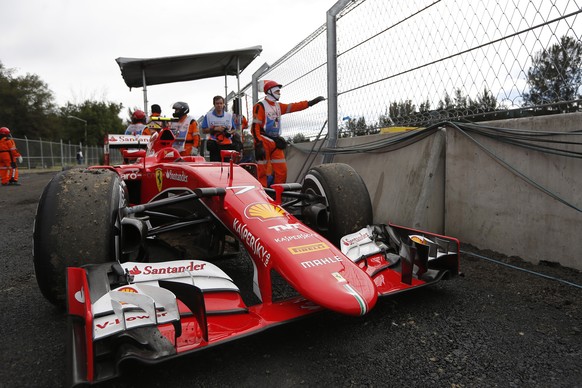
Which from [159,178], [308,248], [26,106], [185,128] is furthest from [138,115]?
[26,106]

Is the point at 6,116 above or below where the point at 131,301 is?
above

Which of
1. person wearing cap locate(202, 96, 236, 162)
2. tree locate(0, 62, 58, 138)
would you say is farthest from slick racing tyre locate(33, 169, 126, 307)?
tree locate(0, 62, 58, 138)

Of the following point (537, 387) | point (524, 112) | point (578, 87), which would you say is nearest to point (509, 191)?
point (524, 112)

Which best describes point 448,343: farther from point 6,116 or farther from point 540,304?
point 6,116

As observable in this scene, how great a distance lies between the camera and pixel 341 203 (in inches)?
115

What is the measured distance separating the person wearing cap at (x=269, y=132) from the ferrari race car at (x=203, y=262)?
8.98 ft

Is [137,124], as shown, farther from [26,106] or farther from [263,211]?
[26,106]

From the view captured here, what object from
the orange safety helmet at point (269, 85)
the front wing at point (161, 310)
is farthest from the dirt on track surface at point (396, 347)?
the orange safety helmet at point (269, 85)

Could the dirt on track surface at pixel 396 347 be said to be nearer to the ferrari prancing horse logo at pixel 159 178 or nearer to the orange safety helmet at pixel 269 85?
the ferrari prancing horse logo at pixel 159 178

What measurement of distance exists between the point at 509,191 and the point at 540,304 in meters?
0.99

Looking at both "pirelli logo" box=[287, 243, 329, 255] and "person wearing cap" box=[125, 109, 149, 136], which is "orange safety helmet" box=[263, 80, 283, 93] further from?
"pirelli logo" box=[287, 243, 329, 255]

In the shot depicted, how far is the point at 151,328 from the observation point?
1599mm

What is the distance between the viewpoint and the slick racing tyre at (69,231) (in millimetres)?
2070

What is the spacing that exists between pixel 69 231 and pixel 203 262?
71 centimetres
